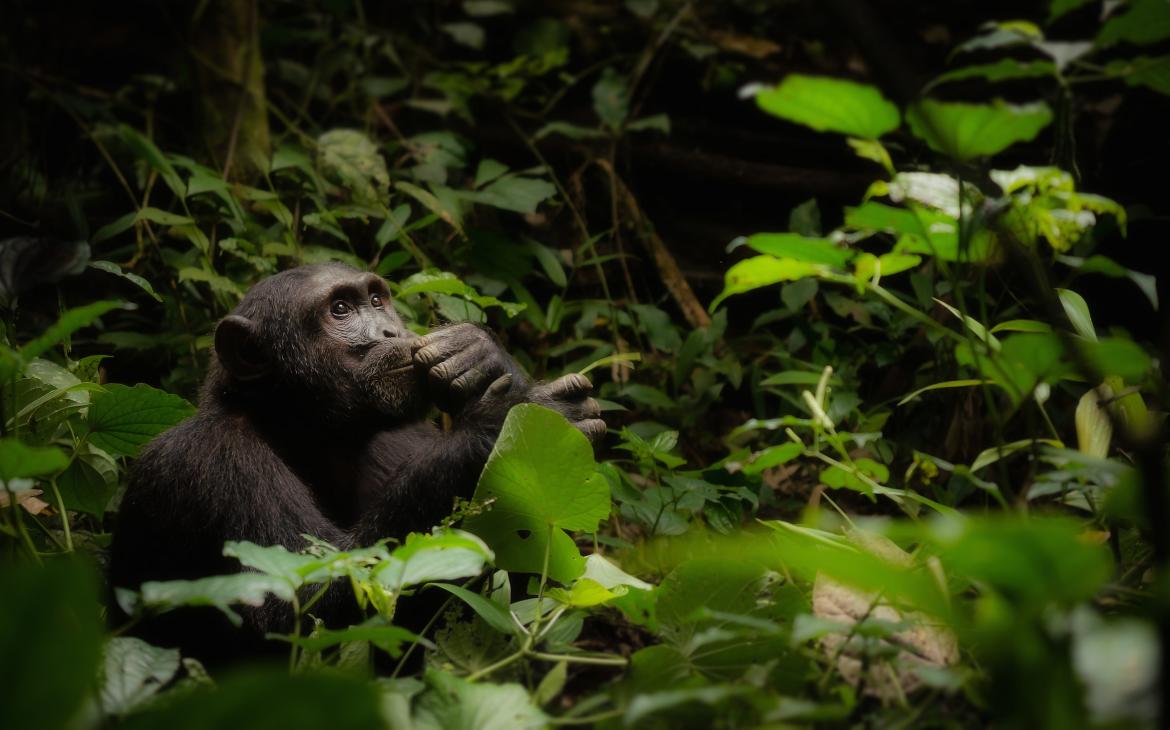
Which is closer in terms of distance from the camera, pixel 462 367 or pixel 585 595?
pixel 585 595

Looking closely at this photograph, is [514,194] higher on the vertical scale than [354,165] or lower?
lower

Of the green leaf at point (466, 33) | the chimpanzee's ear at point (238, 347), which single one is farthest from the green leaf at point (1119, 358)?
the green leaf at point (466, 33)

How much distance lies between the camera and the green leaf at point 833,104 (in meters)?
1.96

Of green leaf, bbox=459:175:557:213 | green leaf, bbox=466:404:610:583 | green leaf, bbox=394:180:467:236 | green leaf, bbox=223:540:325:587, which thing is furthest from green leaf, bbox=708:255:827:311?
green leaf, bbox=394:180:467:236

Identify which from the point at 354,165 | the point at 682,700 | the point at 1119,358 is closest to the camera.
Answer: the point at 682,700

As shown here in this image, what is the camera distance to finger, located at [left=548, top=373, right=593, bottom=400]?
3598mm

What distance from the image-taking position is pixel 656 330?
18.9ft

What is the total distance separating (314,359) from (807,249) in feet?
7.95

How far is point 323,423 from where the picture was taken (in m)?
4.03

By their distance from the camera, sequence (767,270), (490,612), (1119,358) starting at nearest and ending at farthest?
1. (1119,358)
2. (767,270)
3. (490,612)

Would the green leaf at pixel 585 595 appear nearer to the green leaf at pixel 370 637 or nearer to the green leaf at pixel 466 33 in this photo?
the green leaf at pixel 370 637

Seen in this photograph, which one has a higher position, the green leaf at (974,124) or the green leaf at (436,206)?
the green leaf at (974,124)

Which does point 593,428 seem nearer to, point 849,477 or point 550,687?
point 849,477

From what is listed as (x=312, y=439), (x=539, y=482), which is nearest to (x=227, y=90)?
(x=312, y=439)
